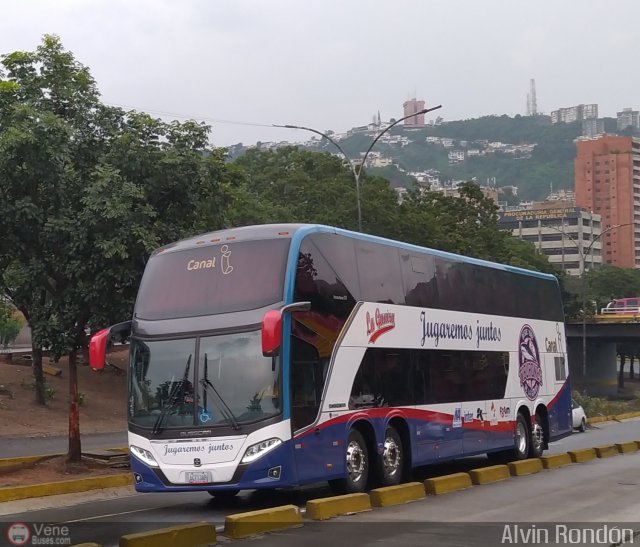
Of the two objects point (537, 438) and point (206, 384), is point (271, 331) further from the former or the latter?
point (537, 438)

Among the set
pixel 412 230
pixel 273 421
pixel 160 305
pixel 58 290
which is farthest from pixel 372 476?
pixel 412 230

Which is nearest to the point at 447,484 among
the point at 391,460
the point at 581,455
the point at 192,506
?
the point at 391,460

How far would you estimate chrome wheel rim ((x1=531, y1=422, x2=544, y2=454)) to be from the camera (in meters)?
21.6

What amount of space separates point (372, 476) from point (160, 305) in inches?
161

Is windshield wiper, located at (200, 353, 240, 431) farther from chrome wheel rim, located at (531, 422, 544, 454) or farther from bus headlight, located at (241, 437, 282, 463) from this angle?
chrome wheel rim, located at (531, 422, 544, 454)

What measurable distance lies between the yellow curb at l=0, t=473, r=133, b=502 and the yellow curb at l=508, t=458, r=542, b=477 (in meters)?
6.77

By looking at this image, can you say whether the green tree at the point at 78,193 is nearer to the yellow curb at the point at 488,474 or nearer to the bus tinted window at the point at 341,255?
the bus tinted window at the point at 341,255

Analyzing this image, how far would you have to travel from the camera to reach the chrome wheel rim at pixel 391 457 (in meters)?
15.1

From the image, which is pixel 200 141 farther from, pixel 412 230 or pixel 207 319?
pixel 412 230

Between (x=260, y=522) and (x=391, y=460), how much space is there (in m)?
4.82

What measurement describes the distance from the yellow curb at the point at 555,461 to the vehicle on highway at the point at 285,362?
3.32 metres

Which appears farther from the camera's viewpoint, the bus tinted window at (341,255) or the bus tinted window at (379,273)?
the bus tinted window at (379,273)

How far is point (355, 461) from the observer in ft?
47.1

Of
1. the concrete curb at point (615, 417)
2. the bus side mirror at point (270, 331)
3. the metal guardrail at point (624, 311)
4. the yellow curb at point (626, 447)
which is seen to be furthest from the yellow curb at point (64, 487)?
the metal guardrail at point (624, 311)
